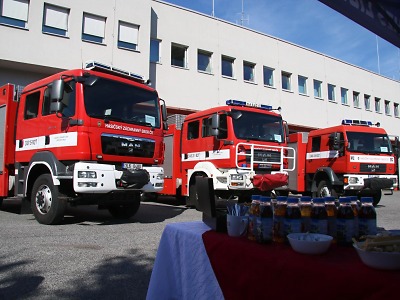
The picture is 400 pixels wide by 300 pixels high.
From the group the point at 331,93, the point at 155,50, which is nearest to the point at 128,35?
the point at 155,50

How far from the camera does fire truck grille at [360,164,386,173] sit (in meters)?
10.2

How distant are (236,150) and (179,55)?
37.9ft

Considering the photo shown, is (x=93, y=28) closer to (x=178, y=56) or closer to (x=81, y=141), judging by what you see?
(x=178, y=56)

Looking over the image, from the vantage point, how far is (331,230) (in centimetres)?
208

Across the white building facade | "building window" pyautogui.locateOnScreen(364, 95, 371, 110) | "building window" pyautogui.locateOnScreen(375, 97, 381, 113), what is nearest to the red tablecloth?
the white building facade

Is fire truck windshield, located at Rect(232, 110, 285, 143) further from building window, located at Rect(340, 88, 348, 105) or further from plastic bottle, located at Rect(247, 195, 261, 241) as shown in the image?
building window, located at Rect(340, 88, 348, 105)

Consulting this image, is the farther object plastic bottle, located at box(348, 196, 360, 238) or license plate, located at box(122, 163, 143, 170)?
license plate, located at box(122, 163, 143, 170)

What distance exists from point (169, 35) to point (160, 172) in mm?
12473

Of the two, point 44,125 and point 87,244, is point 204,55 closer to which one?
point 44,125

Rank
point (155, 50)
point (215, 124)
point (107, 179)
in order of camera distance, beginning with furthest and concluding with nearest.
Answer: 1. point (155, 50)
2. point (215, 124)
3. point (107, 179)

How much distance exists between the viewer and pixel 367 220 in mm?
2123

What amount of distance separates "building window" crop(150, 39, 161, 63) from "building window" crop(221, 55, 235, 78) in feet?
13.5

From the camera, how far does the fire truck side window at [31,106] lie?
7.09 m

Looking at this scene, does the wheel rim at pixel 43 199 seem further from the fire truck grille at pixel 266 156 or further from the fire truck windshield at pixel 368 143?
the fire truck windshield at pixel 368 143
